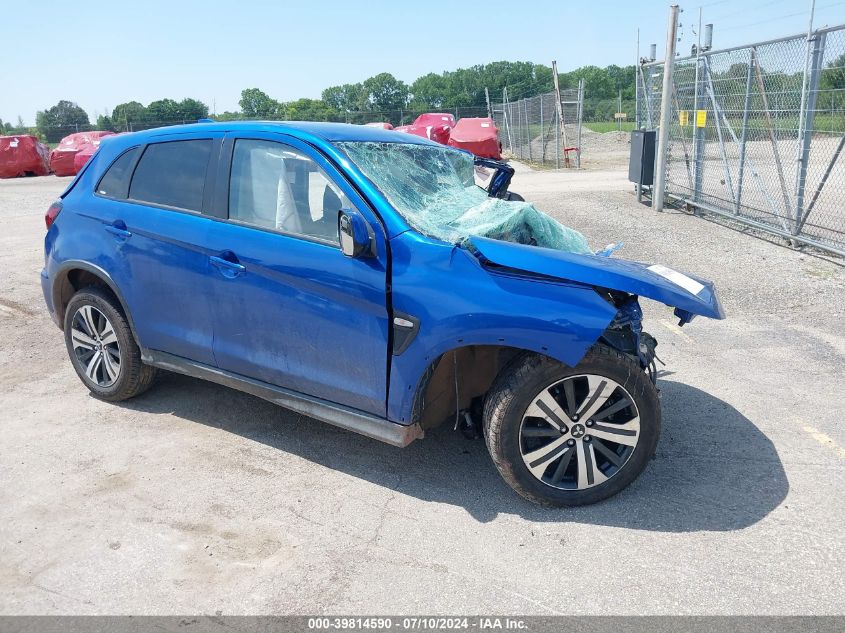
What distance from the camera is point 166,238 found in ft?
13.7

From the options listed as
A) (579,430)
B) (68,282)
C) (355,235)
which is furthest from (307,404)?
(68,282)

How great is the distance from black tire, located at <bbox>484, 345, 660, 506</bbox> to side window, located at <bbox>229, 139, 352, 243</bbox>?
1198 millimetres

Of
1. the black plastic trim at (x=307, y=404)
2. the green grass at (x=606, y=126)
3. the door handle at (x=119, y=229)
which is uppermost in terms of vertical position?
the door handle at (x=119, y=229)

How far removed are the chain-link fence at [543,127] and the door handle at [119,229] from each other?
65.8 feet

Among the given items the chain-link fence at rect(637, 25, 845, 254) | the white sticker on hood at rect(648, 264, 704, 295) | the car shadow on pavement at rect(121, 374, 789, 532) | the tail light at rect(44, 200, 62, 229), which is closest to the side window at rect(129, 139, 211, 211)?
the tail light at rect(44, 200, 62, 229)

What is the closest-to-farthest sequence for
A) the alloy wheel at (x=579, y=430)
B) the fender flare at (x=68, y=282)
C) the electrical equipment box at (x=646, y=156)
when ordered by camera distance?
the alloy wheel at (x=579, y=430), the fender flare at (x=68, y=282), the electrical equipment box at (x=646, y=156)

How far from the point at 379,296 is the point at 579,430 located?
116 centimetres

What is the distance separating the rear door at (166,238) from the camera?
4.10m

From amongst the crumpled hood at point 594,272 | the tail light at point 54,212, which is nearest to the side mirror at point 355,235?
the crumpled hood at point 594,272

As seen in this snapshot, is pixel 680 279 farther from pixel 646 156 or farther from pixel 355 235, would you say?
pixel 646 156

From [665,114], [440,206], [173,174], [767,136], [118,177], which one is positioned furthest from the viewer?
[665,114]

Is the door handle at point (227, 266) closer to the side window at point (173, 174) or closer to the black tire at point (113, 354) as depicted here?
the side window at point (173, 174)

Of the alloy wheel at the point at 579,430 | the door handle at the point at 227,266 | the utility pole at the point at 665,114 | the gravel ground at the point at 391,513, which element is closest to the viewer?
the gravel ground at the point at 391,513

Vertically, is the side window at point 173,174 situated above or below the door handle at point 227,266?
above
